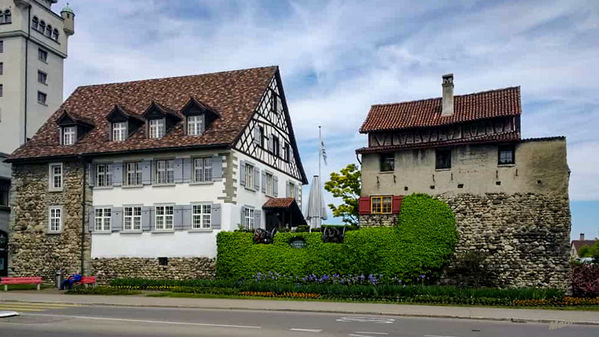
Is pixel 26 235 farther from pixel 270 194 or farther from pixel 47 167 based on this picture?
pixel 270 194

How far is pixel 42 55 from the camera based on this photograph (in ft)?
198

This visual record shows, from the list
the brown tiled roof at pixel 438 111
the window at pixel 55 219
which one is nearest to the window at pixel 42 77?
the window at pixel 55 219

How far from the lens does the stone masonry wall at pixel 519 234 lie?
101 feet

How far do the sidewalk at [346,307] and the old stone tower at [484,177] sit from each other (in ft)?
28.6

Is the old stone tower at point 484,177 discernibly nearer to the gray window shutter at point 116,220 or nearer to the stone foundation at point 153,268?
the stone foundation at point 153,268

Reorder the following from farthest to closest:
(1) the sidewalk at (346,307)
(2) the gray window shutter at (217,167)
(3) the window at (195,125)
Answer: (3) the window at (195,125) < (2) the gray window shutter at (217,167) < (1) the sidewalk at (346,307)

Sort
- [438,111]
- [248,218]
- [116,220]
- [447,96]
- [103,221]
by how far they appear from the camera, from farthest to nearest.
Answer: [103,221]
[248,218]
[116,220]
[438,111]
[447,96]

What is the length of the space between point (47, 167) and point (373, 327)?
1111 inches

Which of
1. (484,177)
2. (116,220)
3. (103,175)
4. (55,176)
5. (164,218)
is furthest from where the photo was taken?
(55,176)

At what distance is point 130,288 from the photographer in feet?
111

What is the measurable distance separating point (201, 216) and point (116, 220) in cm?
572

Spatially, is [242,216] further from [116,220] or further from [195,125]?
[116,220]

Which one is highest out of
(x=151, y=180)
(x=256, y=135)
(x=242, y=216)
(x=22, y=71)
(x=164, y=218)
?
(x=22, y=71)

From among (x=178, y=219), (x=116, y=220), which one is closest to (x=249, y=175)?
(x=178, y=219)
